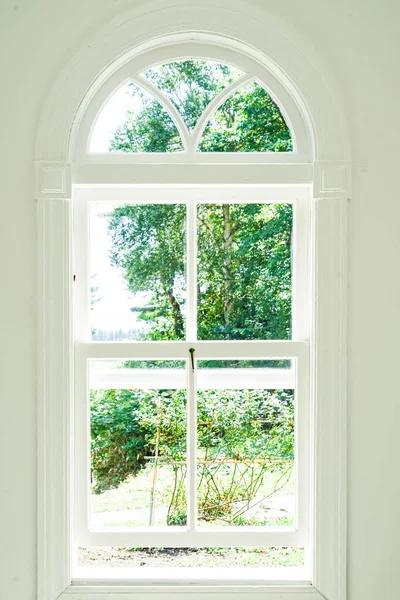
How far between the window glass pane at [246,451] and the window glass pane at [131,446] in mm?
110

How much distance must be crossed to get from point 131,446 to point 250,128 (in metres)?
1.32

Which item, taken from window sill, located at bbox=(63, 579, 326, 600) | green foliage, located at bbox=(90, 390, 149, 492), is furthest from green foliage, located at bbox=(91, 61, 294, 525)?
window sill, located at bbox=(63, 579, 326, 600)

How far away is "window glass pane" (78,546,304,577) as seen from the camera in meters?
2.28

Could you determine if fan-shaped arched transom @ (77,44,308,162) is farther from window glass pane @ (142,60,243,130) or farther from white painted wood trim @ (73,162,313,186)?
white painted wood trim @ (73,162,313,186)

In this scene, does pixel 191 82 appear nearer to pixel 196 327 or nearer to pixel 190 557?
pixel 196 327

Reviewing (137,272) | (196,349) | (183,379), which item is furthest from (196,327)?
(137,272)

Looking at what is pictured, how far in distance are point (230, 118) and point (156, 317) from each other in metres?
0.83

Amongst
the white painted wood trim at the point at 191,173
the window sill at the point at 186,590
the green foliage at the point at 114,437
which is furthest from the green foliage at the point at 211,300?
the window sill at the point at 186,590

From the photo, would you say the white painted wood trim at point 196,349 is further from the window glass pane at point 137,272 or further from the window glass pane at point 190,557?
the window glass pane at point 190,557

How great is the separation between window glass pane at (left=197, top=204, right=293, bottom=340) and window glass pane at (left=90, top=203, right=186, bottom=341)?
96 millimetres

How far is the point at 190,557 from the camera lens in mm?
2285

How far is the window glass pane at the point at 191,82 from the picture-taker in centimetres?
226
